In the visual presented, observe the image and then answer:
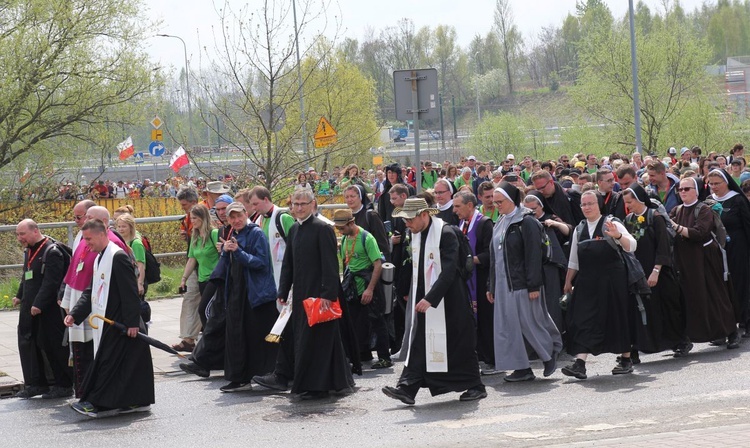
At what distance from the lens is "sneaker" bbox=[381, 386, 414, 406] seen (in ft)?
32.2

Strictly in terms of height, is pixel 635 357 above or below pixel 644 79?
below

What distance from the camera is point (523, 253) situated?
35.7 ft

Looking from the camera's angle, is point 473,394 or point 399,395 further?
point 473,394

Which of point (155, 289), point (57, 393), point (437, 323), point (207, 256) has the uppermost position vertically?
point (207, 256)

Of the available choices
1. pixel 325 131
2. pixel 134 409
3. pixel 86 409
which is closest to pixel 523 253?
pixel 134 409

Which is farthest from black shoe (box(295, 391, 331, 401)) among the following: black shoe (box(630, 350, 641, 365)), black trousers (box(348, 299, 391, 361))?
black shoe (box(630, 350, 641, 365))

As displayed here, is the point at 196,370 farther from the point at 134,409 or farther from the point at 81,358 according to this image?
the point at 134,409

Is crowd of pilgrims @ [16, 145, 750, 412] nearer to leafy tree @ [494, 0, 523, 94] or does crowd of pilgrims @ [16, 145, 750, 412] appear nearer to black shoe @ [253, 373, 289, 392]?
black shoe @ [253, 373, 289, 392]

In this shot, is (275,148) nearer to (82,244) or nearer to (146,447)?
(82,244)

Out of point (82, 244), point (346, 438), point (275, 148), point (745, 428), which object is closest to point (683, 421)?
point (745, 428)

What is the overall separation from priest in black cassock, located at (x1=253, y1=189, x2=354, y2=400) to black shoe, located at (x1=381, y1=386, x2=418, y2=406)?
2.25 feet

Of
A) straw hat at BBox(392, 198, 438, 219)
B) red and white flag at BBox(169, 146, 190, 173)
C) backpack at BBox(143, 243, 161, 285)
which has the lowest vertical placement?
backpack at BBox(143, 243, 161, 285)

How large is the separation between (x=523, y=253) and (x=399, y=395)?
6.54 feet

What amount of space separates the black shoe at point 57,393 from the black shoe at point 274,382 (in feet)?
6.46
